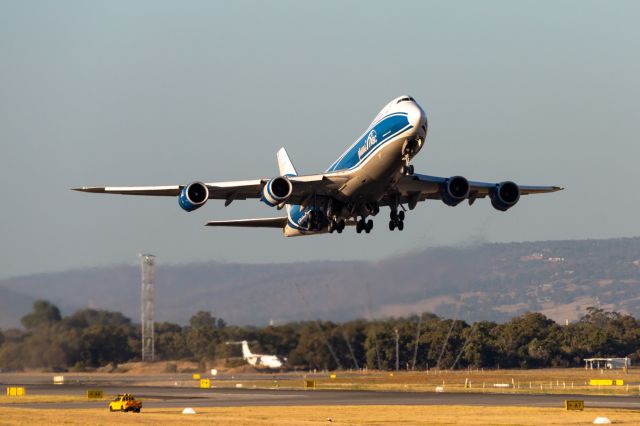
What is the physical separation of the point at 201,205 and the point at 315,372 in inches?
2765

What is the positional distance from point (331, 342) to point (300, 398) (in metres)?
48.6

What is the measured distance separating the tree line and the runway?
31646 mm

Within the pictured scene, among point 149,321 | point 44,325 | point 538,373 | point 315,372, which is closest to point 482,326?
point 538,373

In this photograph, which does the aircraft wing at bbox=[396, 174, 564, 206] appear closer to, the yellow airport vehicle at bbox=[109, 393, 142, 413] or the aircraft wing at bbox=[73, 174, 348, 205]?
the aircraft wing at bbox=[73, 174, 348, 205]

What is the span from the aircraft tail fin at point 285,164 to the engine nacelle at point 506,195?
2205 cm

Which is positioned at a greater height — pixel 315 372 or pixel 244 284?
pixel 244 284

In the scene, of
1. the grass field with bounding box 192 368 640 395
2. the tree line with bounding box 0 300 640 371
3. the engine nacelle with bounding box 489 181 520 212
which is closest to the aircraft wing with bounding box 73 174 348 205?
the engine nacelle with bounding box 489 181 520 212

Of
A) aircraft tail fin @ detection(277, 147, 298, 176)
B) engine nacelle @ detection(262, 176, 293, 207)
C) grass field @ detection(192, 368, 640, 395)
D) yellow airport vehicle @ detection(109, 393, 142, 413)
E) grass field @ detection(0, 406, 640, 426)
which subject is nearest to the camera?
grass field @ detection(0, 406, 640, 426)

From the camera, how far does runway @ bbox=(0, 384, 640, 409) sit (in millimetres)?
75500

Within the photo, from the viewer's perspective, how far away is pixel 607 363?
135250 mm

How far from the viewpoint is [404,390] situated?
94750 millimetres

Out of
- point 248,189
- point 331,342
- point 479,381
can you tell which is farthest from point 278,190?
point 331,342

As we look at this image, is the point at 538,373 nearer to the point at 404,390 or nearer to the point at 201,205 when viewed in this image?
the point at 404,390

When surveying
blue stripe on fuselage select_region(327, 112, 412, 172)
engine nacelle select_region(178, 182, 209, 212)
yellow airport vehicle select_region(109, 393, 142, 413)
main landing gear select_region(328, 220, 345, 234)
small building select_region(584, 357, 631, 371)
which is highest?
blue stripe on fuselage select_region(327, 112, 412, 172)
